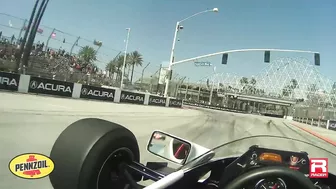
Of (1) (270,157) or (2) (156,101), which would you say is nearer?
(1) (270,157)

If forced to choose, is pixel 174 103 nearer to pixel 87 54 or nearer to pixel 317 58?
pixel 87 54

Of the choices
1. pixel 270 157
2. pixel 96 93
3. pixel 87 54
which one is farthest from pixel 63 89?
pixel 270 157

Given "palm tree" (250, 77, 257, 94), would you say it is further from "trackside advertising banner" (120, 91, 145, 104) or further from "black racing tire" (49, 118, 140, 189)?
"black racing tire" (49, 118, 140, 189)

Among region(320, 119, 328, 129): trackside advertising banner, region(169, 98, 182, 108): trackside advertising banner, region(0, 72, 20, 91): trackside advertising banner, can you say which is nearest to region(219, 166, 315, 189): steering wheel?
region(0, 72, 20, 91): trackside advertising banner

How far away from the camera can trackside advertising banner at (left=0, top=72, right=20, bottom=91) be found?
17.8 metres

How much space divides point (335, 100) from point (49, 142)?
11257 centimetres

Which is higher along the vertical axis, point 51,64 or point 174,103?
point 51,64

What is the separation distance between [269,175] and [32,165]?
1993 millimetres

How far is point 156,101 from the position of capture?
3538cm

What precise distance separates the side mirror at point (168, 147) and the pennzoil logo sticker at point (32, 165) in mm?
1068

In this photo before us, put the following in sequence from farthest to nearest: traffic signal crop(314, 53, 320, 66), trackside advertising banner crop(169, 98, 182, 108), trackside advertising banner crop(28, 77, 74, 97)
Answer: trackside advertising banner crop(169, 98, 182, 108), traffic signal crop(314, 53, 320, 66), trackside advertising banner crop(28, 77, 74, 97)

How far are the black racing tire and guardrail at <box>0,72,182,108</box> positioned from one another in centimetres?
1682

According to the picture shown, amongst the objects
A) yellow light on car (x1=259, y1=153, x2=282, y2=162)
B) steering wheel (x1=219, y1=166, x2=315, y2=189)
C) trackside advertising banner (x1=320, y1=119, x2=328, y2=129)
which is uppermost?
yellow light on car (x1=259, y1=153, x2=282, y2=162)

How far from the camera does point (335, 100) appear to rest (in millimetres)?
104875
